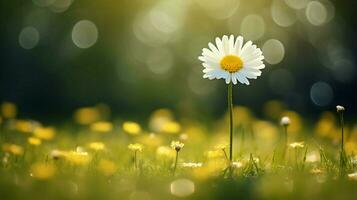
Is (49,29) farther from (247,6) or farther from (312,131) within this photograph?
(312,131)

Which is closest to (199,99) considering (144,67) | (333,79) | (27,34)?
(144,67)

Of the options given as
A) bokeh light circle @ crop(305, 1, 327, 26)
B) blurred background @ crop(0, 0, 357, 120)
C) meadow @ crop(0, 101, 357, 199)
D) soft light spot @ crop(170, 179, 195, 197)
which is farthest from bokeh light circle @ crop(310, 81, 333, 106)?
soft light spot @ crop(170, 179, 195, 197)

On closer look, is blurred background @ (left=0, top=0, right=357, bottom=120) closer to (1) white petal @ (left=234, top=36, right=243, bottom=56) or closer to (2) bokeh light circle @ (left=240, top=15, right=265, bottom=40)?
(2) bokeh light circle @ (left=240, top=15, right=265, bottom=40)

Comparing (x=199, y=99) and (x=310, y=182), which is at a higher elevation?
(x=199, y=99)

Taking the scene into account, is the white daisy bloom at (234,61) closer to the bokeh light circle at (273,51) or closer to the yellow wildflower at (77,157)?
the yellow wildflower at (77,157)

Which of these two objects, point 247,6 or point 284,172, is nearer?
point 284,172

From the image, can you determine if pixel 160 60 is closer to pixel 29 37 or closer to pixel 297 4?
pixel 29 37

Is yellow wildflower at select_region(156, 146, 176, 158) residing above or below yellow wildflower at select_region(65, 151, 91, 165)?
above

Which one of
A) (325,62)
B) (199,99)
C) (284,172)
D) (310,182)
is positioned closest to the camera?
(310,182)
